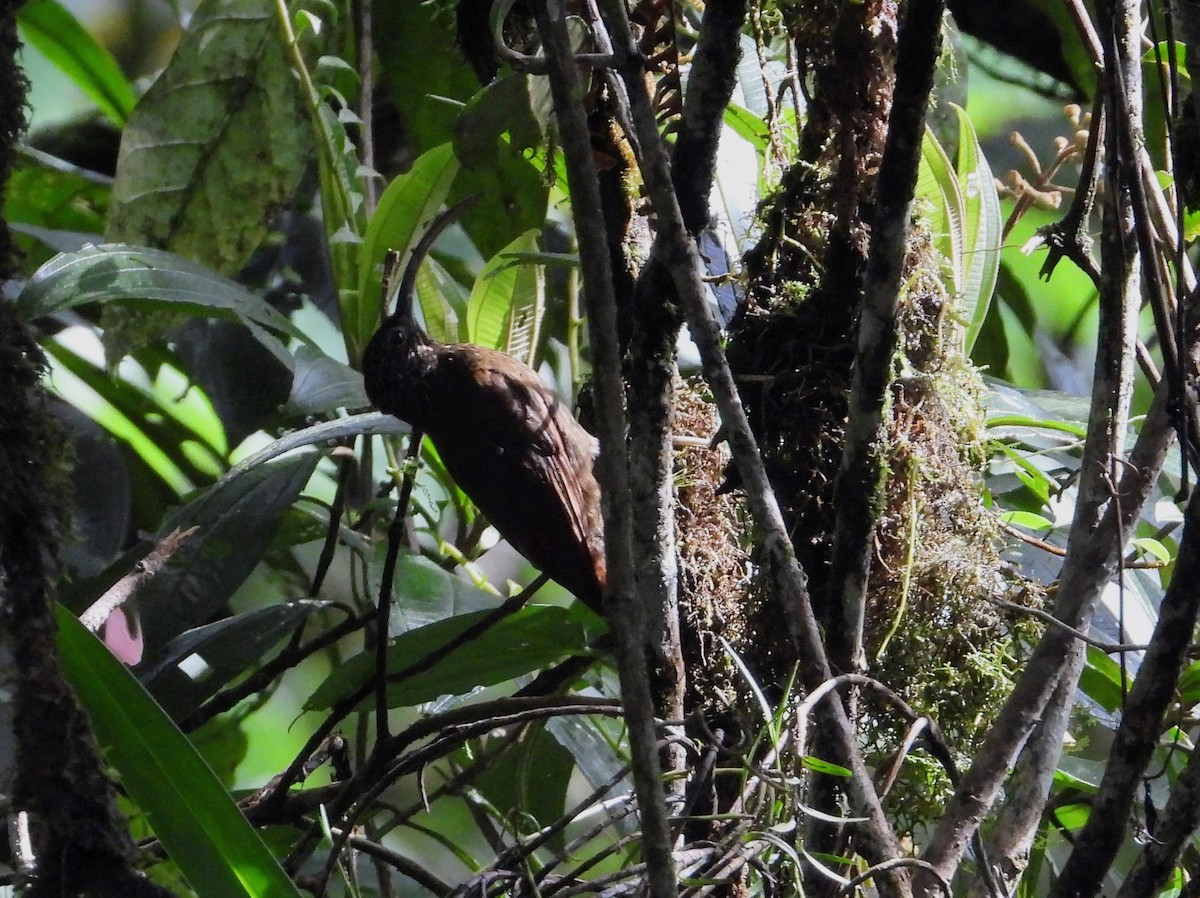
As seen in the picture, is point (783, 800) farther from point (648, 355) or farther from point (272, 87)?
point (272, 87)

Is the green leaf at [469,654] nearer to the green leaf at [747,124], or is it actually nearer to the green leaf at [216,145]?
the green leaf at [747,124]

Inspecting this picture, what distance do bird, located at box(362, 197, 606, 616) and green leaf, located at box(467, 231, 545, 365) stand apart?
13 cm

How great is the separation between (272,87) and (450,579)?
44.7 inches

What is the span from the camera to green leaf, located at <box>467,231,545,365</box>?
7.27ft

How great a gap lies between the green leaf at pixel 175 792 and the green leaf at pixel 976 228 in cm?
114

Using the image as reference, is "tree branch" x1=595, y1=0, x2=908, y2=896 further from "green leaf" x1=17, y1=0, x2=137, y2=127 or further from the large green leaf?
"green leaf" x1=17, y1=0, x2=137, y2=127

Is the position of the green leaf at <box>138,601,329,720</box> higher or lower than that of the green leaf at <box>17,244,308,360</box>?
lower

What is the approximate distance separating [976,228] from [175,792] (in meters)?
1.30

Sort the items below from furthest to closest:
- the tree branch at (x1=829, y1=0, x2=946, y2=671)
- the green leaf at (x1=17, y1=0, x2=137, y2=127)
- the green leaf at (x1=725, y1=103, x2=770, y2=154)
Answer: the green leaf at (x1=17, y1=0, x2=137, y2=127) < the green leaf at (x1=725, y1=103, x2=770, y2=154) < the tree branch at (x1=829, y1=0, x2=946, y2=671)

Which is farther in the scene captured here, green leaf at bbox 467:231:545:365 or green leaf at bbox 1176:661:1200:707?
green leaf at bbox 467:231:545:365

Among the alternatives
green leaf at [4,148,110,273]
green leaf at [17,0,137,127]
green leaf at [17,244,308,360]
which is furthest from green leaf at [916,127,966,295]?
green leaf at [4,148,110,273]

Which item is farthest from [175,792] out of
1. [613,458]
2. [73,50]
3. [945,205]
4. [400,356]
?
[73,50]

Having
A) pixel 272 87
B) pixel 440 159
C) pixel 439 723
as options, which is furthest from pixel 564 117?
pixel 272 87

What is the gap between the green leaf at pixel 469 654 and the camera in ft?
5.90
